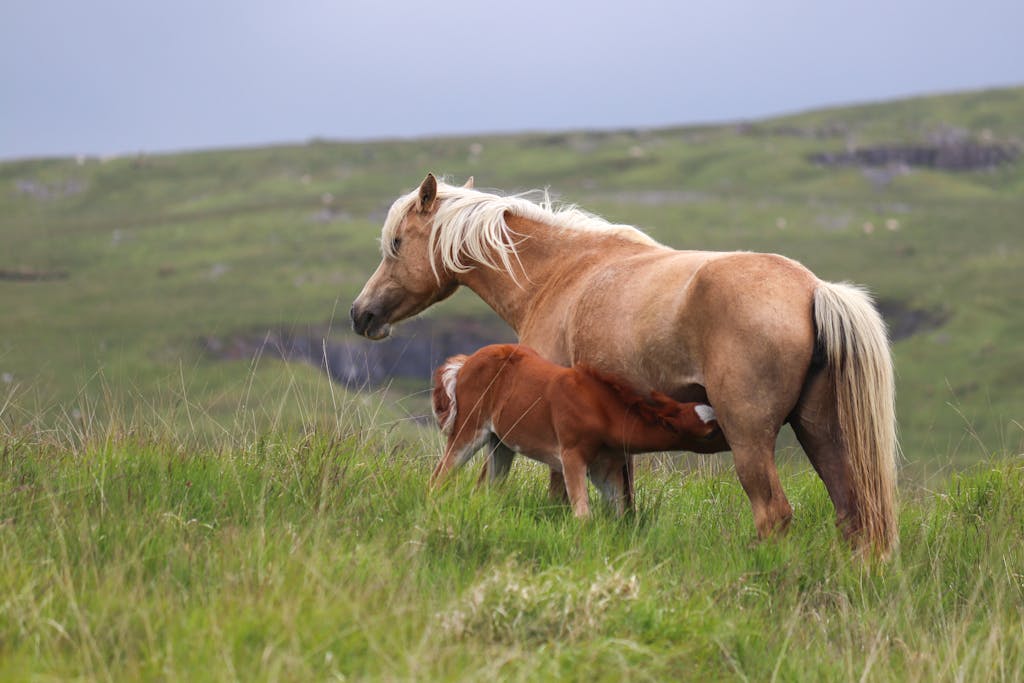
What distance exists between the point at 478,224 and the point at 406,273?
0.67 m

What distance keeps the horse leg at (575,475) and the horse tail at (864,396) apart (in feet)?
4.59

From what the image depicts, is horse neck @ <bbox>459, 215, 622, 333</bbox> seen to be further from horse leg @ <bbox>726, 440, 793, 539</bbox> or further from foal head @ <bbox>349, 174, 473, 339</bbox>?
horse leg @ <bbox>726, 440, 793, 539</bbox>

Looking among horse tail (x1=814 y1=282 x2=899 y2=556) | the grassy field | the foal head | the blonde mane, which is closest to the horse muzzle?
the foal head

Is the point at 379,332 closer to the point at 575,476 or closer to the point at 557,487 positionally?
the point at 557,487

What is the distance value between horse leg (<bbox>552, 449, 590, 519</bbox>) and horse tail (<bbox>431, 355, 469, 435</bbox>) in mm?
888

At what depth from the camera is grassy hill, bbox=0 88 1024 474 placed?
21.3 meters

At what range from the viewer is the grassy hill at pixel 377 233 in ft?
69.9

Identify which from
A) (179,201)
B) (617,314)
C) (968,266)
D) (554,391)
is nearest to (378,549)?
(554,391)

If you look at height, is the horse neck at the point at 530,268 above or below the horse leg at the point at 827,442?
above

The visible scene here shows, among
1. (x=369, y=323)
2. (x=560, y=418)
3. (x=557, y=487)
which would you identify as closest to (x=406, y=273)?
(x=369, y=323)

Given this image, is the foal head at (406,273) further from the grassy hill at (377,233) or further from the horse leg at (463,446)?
the horse leg at (463,446)

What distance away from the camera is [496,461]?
7.11 meters

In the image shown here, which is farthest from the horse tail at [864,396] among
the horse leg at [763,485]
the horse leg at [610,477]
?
the horse leg at [610,477]

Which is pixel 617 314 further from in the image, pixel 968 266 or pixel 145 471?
pixel 968 266
